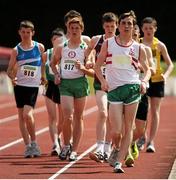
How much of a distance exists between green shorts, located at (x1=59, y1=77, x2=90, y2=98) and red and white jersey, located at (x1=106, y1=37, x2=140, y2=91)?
4.69 feet

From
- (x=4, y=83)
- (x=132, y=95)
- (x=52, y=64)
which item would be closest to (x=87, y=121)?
(x=52, y=64)

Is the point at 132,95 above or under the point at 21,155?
above

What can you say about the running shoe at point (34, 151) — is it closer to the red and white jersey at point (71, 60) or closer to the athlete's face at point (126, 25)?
the red and white jersey at point (71, 60)

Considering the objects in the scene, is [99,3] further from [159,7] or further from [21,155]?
[21,155]

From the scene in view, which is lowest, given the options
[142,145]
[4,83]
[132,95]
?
[4,83]

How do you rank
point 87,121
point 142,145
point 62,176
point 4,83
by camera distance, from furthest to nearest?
point 4,83
point 87,121
point 142,145
point 62,176

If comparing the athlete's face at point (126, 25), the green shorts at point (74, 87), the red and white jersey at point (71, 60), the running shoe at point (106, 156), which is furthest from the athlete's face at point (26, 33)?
the athlete's face at point (126, 25)

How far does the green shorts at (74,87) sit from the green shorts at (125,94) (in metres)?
1.47

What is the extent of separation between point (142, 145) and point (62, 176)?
3906mm

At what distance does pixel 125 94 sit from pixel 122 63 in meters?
0.39

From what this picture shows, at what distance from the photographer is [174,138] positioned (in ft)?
55.7

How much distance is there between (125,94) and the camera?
1115 centimetres

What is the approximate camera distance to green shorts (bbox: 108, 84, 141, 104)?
439 inches

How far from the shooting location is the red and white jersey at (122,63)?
36.6 ft
